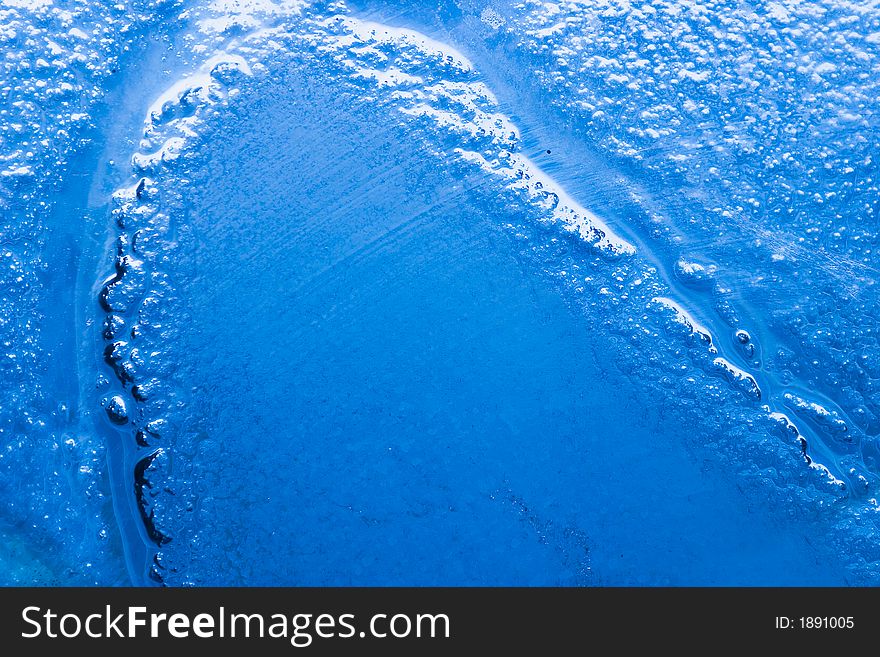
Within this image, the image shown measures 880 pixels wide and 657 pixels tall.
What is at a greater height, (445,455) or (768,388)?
(768,388)

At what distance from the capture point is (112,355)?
143 centimetres

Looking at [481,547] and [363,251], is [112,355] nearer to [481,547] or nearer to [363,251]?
[363,251]

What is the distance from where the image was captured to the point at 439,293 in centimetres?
146

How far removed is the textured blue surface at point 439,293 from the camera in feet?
4.56

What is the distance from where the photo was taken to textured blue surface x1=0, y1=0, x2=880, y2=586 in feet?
4.56

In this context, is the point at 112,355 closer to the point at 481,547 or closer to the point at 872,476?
the point at 481,547

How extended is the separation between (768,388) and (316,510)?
97cm

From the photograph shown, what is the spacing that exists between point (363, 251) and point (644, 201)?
0.62 meters

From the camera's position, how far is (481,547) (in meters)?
1.38
